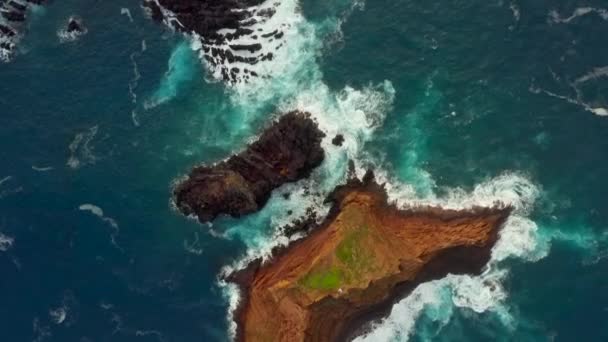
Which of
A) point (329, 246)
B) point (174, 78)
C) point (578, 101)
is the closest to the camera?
point (329, 246)

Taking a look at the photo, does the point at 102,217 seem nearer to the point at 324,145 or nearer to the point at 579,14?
the point at 324,145

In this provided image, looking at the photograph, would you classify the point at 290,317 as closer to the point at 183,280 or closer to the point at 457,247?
→ the point at 183,280

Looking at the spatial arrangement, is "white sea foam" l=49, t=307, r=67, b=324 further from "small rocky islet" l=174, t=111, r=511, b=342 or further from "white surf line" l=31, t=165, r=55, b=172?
"small rocky islet" l=174, t=111, r=511, b=342

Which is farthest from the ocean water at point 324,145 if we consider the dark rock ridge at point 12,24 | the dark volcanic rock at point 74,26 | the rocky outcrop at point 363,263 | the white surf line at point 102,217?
the rocky outcrop at point 363,263

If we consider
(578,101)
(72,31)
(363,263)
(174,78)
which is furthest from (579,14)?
(72,31)

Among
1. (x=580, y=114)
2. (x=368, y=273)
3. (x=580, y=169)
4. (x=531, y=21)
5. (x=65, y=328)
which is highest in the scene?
(x=531, y=21)

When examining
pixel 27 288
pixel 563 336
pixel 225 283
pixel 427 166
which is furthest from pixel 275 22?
pixel 563 336

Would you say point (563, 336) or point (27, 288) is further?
point (27, 288)
